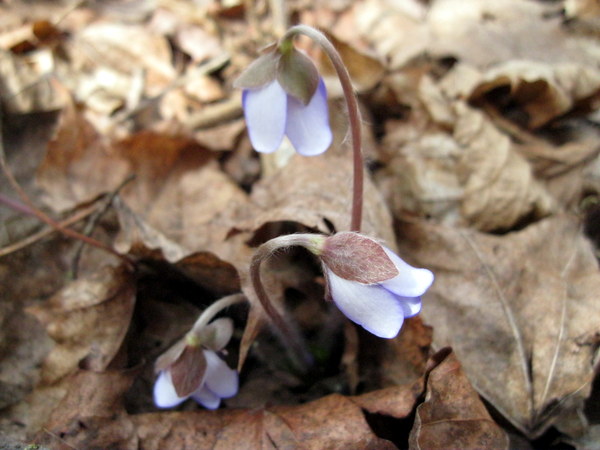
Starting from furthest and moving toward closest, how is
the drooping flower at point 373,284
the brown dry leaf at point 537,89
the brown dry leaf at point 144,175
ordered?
the brown dry leaf at point 537,89, the brown dry leaf at point 144,175, the drooping flower at point 373,284

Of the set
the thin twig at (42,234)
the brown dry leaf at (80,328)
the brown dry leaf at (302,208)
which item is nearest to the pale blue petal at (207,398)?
the brown dry leaf at (302,208)

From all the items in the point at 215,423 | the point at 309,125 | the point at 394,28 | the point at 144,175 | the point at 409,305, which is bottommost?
the point at 215,423

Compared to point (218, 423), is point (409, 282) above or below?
above

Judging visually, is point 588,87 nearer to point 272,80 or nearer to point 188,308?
point 272,80

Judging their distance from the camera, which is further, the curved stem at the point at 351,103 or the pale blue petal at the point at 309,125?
the pale blue petal at the point at 309,125

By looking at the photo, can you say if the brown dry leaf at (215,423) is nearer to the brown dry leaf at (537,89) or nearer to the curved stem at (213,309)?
the curved stem at (213,309)

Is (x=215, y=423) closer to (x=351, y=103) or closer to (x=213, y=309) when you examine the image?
(x=213, y=309)

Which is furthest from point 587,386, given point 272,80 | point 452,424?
point 272,80

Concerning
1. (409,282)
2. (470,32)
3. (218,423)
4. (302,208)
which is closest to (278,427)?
(218,423)
